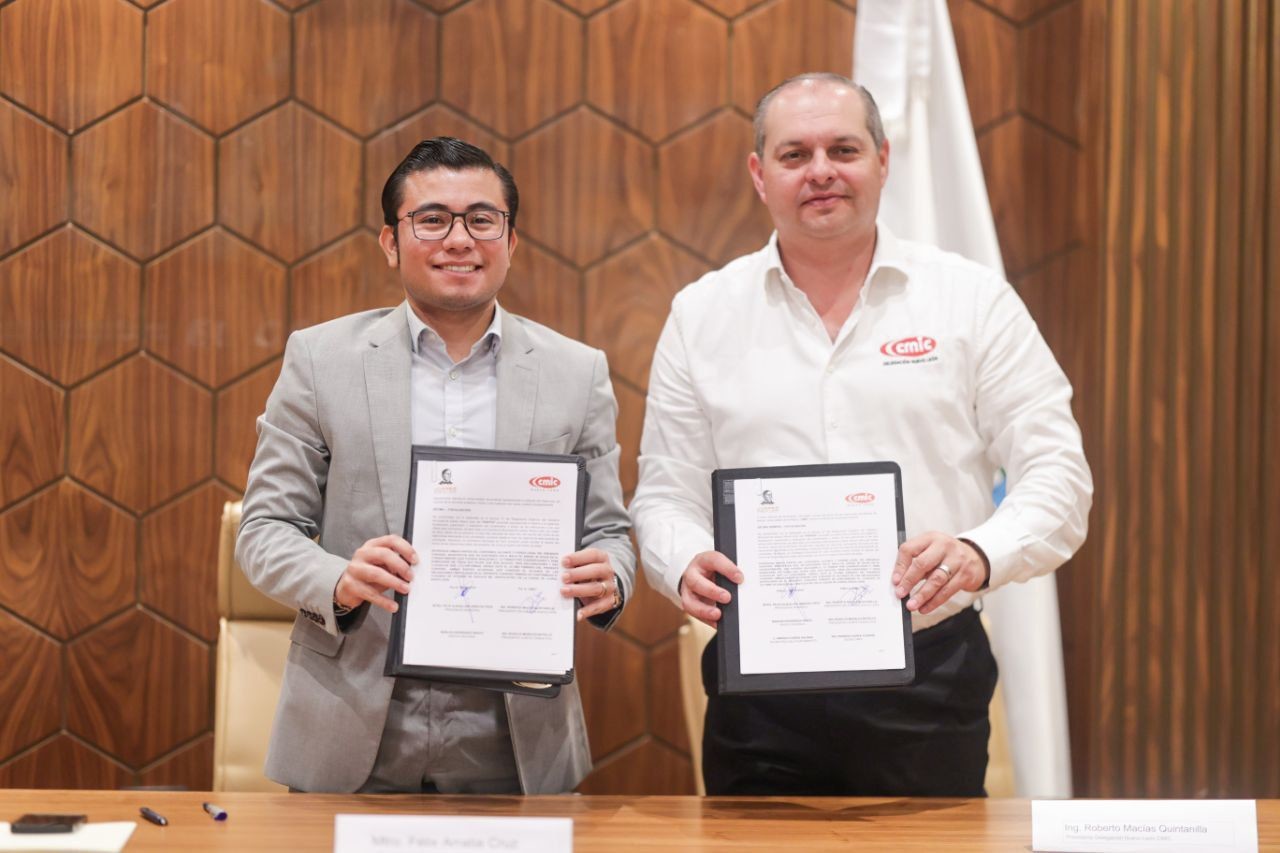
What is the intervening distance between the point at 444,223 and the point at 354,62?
3.59 feet

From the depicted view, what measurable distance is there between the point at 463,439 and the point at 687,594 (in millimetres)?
429

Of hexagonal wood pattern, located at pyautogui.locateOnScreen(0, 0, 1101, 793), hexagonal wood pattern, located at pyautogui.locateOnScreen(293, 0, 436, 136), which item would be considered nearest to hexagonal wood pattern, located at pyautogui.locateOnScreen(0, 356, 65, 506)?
hexagonal wood pattern, located at pyautogui.locateOnScreen(0, 0, 1101, 793)

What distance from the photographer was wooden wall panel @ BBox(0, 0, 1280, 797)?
275 cm

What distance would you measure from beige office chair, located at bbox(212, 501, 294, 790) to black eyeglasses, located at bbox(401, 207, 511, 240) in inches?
29.8

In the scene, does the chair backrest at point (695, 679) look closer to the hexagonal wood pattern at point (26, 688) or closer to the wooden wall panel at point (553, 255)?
the wooden wall panel at point (553, 255)

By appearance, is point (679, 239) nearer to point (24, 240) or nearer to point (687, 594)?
point (687, 594)

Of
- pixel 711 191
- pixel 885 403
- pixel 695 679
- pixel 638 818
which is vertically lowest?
pixel 638 818

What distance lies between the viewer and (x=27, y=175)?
290cm

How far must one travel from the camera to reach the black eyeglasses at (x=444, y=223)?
2025 mm

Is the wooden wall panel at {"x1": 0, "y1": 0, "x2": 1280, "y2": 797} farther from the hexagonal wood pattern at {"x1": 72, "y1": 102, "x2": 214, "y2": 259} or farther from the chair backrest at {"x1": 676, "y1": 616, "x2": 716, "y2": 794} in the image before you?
the chair backrest at {"x1": 676, "y1": 616, "x2": 716, "y2": 794}

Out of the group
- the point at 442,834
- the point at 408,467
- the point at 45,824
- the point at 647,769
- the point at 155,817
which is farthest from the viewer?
the point at 647,769

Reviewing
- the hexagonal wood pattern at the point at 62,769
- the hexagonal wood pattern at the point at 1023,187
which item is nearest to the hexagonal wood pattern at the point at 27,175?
the hexagonal wood pattern at the point at 62,769

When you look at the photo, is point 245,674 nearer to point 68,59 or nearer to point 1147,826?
point 68,59

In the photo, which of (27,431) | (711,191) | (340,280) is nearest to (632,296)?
(711,191)
